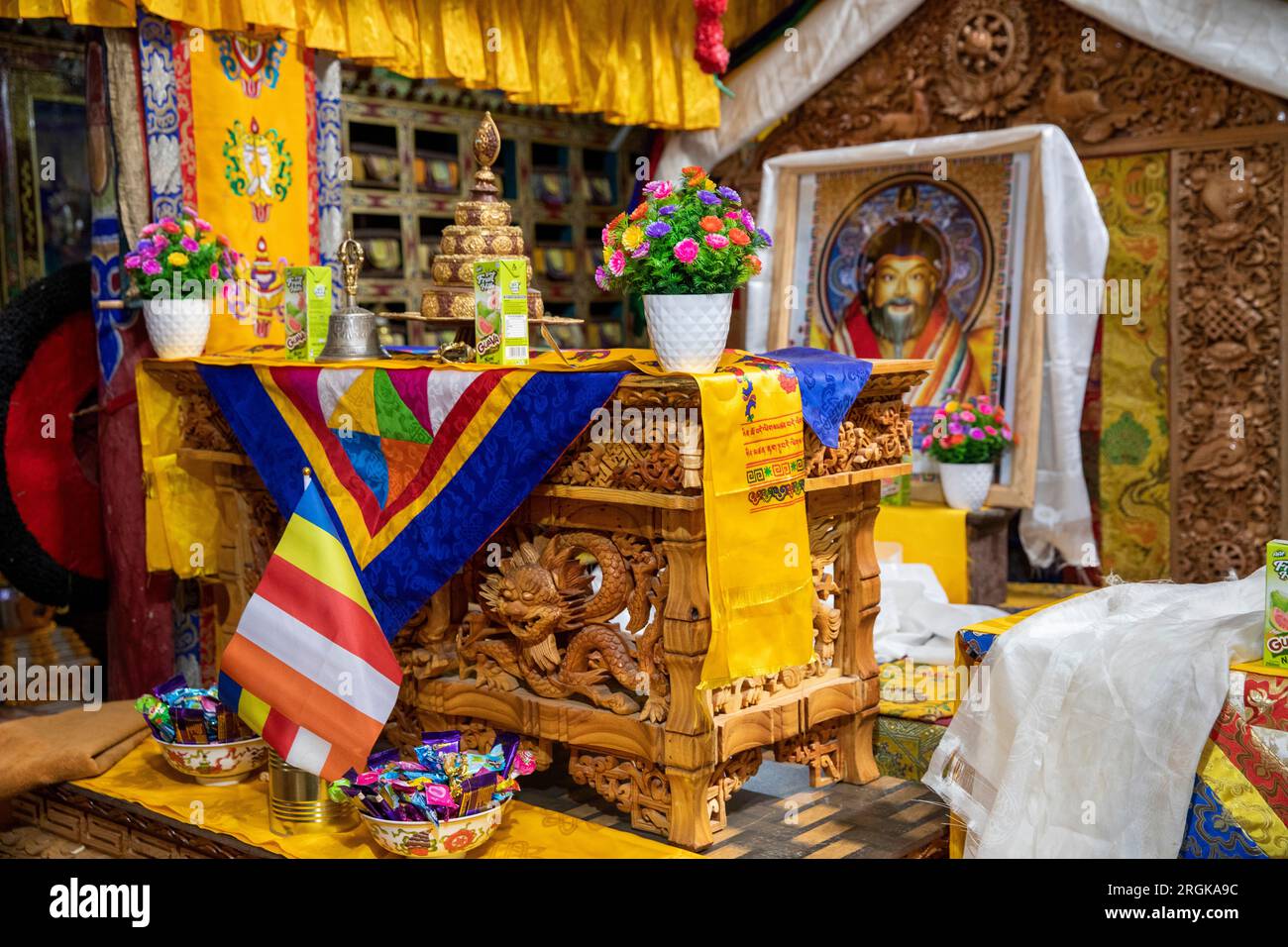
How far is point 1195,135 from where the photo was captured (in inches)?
239

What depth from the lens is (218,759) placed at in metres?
4.13

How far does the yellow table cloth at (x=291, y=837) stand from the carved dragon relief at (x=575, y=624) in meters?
0.32

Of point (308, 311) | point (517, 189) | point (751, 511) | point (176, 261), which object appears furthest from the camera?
point (517, 189)

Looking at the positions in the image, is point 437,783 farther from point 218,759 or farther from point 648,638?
point 218,759

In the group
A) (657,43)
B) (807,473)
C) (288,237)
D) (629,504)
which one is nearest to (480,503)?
(629,504)

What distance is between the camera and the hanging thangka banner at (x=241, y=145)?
4.80 m

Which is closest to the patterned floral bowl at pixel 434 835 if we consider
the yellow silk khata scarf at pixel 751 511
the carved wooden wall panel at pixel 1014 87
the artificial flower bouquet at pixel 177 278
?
the yellow silk khata scarf at pixel 751 511

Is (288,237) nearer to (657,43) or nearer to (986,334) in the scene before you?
(657,43)

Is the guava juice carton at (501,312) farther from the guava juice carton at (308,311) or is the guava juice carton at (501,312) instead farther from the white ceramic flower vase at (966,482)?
the white ceramic flower vase at (966,482)

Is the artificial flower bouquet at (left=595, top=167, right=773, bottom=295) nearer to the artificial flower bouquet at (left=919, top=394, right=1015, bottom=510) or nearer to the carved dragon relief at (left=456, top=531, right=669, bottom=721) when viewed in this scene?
the carved dragon relief at (left=456, top=531, right=669, bottom=721)

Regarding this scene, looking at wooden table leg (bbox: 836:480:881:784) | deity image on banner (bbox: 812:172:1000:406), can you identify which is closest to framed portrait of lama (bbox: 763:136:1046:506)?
deity image on banner (bbox: 812:172:1000:406)

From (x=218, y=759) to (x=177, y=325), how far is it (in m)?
1.40

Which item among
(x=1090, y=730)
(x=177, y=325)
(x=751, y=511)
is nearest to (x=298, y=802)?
(x=751, y=511)

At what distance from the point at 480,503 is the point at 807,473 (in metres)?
0.82
